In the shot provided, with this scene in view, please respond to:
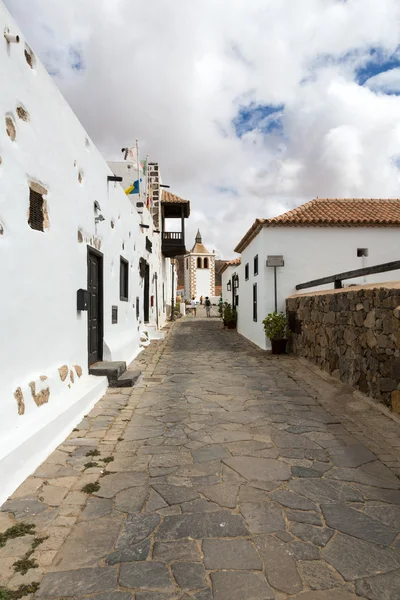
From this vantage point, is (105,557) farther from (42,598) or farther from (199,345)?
(199,345)

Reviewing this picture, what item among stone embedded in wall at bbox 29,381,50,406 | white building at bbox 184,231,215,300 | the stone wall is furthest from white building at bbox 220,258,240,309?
white building at bbox 184,231,215,300

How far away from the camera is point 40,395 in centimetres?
379

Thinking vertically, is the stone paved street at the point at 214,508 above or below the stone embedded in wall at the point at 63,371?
below

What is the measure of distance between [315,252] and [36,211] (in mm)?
8724

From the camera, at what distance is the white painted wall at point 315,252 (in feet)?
36.2

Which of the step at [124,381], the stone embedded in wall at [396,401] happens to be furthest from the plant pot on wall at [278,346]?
the stone embedded in wall at [396,401]

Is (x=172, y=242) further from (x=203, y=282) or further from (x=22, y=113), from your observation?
(x=203, y=282)

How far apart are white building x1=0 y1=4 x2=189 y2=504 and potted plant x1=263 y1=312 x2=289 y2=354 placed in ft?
17.0

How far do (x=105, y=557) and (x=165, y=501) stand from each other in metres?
0.68

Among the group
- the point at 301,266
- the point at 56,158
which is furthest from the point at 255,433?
the point at 301,266

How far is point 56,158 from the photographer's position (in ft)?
14.3

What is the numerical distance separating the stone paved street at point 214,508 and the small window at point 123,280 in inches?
148

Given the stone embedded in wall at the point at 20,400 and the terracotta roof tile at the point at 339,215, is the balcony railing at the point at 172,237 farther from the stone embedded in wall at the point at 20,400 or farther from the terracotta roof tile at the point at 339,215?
the stone embedded in wall at the point at 20,400

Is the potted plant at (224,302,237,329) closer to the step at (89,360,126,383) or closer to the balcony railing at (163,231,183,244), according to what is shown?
the balcony railing at (163,231,183,244)
